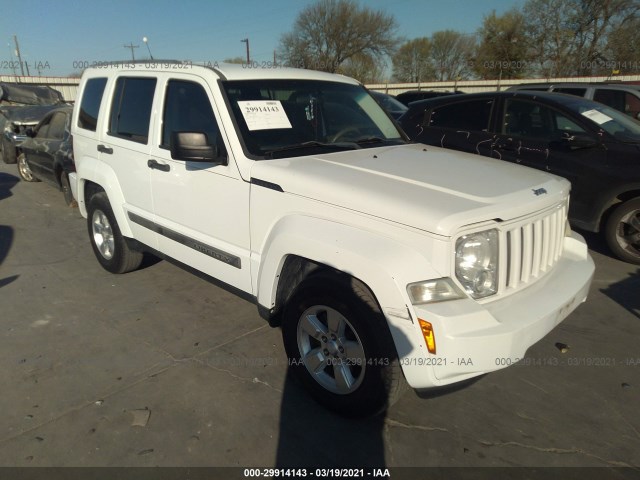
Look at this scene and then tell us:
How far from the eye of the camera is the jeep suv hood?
7.79ft

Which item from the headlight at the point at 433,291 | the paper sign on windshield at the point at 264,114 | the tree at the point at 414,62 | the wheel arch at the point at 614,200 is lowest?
the wheel arch at the point at 614,200

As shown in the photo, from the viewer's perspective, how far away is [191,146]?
2.99m

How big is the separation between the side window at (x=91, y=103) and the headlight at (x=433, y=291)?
383 centimetres

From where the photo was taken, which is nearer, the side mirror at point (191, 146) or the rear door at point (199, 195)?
the side mirror at point (191, 146)

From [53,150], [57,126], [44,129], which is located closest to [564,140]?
[53,150]

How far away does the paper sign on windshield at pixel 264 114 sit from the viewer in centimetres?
324

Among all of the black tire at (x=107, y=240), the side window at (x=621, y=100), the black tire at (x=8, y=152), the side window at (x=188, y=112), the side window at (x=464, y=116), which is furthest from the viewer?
the black tire at (x=8, y=152)

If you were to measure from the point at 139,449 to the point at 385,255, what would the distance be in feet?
5.58

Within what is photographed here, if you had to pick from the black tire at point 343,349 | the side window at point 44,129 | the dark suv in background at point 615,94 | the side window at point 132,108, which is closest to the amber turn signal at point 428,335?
the black tire at point 343,349

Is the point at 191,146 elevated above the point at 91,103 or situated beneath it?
situated beneath

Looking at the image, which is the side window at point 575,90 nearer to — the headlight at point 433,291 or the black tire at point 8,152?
the headlight at point 433,291

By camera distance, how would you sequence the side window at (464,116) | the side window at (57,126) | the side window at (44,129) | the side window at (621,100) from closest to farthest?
the side window at (464,116) → the side window at (57,126) → the side window at (44,129) → the side window at (621,100)

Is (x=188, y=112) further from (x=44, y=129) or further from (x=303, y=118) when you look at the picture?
(x=44, y=129)

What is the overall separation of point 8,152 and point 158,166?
33.6 ft
